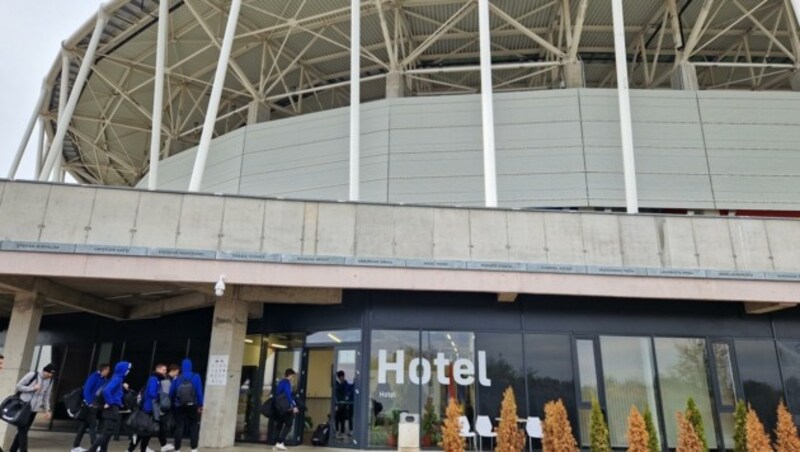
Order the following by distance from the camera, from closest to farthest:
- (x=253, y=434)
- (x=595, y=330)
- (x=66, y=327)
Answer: (x=595, y=330)
(x=253, y=434)
(x=66, y=327)

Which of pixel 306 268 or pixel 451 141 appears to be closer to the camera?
pixel 306 268

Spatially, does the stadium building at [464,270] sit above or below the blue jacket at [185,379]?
above

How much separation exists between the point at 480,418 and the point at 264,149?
1314cm

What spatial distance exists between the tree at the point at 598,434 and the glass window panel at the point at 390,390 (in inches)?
144

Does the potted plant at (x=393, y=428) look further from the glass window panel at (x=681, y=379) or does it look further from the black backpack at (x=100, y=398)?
the glass window panel at (x=681, y=379)

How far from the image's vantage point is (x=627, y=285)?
38.2 feet

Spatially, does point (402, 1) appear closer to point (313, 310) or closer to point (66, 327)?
point (313, 310)

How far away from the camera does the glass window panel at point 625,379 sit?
1191 cm

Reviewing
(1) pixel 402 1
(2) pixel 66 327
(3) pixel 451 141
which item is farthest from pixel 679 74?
(2) pixel 66 327

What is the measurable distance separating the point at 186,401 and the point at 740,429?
10.7m

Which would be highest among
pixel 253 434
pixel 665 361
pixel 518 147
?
pixel 518 147

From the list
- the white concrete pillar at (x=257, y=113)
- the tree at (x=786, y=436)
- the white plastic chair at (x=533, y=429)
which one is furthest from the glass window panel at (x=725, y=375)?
the white concrete pillar at (x=257, y=113)

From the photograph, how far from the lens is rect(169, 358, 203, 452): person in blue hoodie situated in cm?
1021

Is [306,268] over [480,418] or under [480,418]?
over
